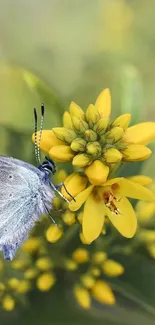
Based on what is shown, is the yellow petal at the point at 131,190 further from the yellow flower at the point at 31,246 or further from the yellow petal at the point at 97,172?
the yellow flower at the point at 31,246

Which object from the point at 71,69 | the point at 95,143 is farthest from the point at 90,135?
the point at 71,69

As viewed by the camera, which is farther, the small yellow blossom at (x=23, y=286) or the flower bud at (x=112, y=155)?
the small yellow blossom at (x=23, y=286)

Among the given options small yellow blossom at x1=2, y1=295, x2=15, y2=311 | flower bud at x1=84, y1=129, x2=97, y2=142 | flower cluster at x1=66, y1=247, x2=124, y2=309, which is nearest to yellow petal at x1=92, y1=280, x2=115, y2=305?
flower cluster at x1=66, y1=247, x2=124, y2=309

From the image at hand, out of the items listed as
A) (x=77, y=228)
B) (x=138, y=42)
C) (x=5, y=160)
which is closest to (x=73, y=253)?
(x=77, y=228)

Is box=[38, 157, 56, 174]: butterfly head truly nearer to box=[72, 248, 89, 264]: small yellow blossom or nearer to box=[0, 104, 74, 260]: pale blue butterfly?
box=[0, 104, 74, 260]: pale blue butterfly

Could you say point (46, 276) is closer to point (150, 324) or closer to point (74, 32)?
point (150, 324)

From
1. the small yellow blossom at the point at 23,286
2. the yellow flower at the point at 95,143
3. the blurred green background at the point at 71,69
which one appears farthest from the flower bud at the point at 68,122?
the small yellow blossom at the point at 23,286
